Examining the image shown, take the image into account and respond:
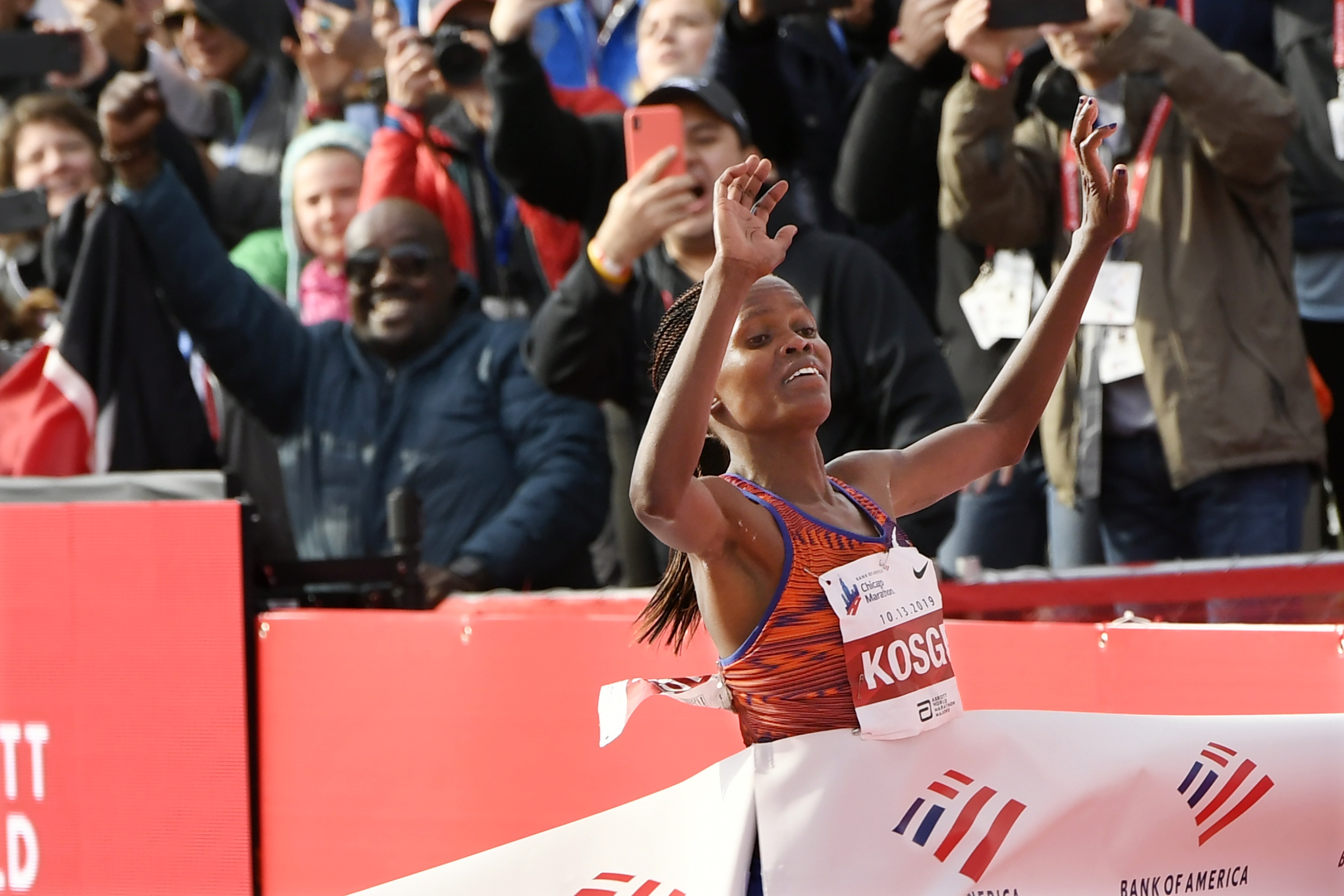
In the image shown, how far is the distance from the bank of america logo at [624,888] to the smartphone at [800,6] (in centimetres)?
370

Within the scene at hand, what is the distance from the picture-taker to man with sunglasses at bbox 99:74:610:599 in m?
5.95

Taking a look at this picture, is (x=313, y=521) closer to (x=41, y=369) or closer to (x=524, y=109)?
(x=41, y=369)

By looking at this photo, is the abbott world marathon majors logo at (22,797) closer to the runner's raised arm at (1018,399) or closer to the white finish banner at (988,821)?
the white finish banner at (988,821)

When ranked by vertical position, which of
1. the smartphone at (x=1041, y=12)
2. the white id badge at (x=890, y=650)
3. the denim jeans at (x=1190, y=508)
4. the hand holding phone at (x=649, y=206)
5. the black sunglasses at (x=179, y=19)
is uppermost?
the smartphone at (x=1041, y=12)

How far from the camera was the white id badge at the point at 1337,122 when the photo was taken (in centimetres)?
527

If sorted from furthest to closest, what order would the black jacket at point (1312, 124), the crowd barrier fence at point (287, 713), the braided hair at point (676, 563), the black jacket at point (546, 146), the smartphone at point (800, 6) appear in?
the black jacket at point (546, 146) < the smartphone at point (800, 6) < the black jacket at point (1312, 124) < the crowd barrier fence at point (287, 713) < the braided hair at point (676, 563)

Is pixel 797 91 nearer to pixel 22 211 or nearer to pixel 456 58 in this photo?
pixel 456 58

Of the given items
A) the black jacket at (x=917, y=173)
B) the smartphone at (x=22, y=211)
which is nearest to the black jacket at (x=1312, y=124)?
the black jacket at (x=917, y=173)

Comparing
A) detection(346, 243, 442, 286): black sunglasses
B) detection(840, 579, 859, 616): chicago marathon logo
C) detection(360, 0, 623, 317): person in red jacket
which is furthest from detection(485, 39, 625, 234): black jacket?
detection(840, 579, 859, 616): chicago marathon logo

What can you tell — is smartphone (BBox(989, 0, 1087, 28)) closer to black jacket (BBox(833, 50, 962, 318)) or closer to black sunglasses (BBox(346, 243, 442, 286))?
black jacket (BBox(833, 50, 962, 318))

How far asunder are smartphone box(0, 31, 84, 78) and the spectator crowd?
0.03m

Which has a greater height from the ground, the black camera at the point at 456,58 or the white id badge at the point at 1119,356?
the black camera at the point at 456,58

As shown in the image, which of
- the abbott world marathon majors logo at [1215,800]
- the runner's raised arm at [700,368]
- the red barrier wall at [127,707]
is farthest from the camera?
the red barrier wall at [127,707]

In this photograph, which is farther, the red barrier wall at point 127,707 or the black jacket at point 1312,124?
the black jacket at point 1312,124
